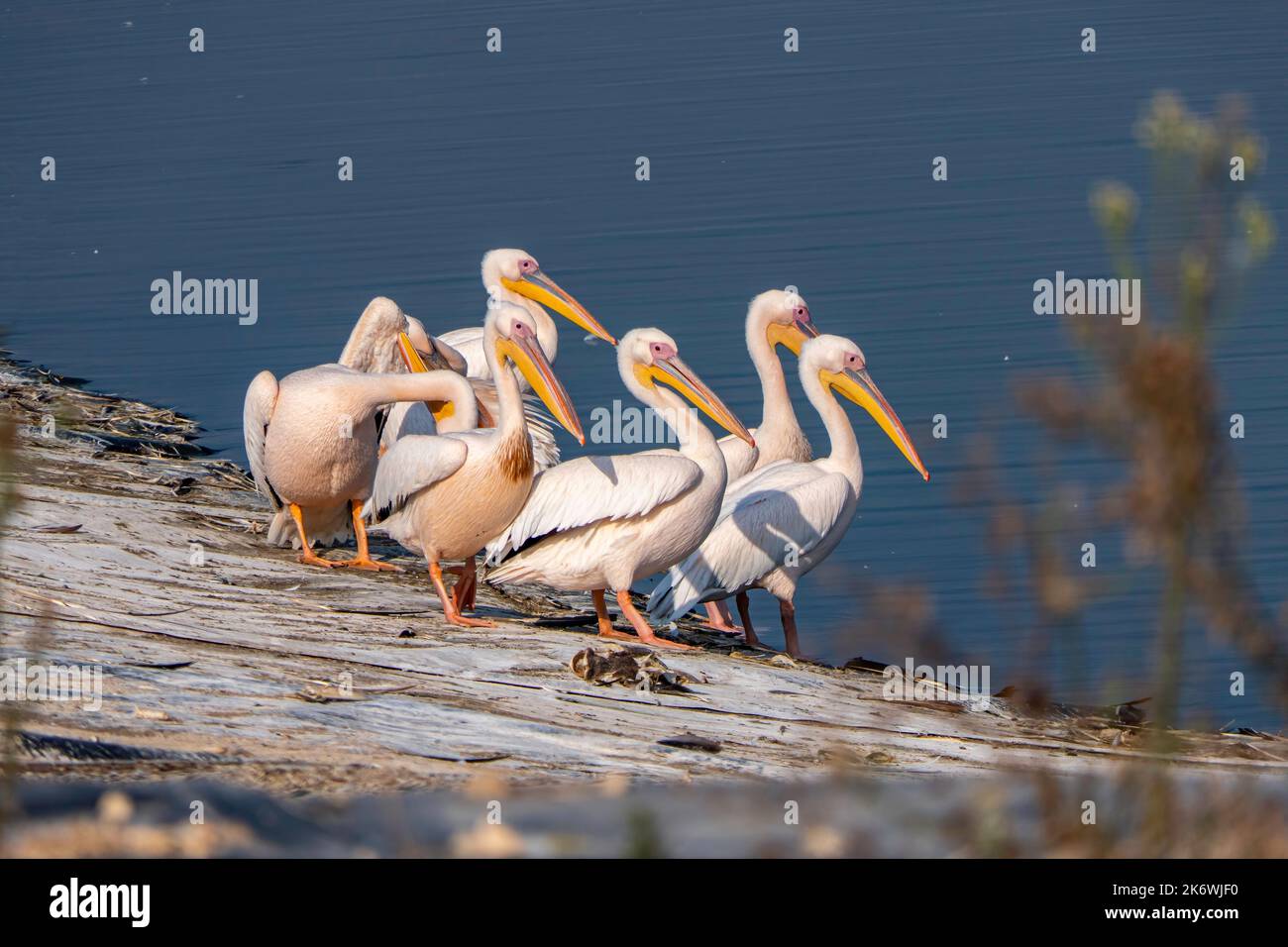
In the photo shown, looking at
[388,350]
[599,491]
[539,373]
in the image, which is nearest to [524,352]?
[539,373]

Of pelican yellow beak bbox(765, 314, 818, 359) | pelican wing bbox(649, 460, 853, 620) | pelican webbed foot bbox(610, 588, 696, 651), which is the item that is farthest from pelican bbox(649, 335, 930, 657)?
pelican yellow beak bbox(765, 314, 818, 359)

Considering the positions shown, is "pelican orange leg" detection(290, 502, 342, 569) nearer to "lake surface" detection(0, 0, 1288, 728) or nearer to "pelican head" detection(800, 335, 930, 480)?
"lake surface" detection(0, 0, 1288, 728)

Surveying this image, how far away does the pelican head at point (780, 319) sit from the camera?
376 inches

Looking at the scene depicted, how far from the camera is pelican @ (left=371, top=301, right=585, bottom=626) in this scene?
685 centimetres

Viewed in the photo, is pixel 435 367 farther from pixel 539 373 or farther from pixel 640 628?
pixel 640 628

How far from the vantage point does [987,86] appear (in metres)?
19.6

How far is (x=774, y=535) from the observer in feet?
25.7

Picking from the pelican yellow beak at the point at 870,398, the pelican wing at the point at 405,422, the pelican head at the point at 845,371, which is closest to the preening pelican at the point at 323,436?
the pelican wing at the point at 405,422

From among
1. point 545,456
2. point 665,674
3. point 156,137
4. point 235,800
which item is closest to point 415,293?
point 545,456

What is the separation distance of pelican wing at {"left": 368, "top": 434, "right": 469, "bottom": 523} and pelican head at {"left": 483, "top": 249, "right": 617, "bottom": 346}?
3378 millimetres

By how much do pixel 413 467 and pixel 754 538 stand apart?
161 cm

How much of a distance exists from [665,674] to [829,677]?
956 millimetres

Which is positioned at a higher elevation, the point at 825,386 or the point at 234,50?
the point at 234,50

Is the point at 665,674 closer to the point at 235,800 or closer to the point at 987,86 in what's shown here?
the point at 235,800
